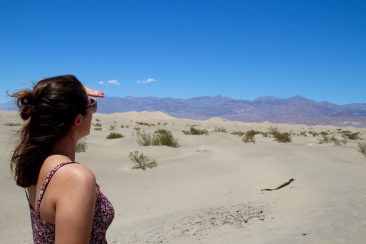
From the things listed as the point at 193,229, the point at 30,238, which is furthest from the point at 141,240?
the point at 30,238

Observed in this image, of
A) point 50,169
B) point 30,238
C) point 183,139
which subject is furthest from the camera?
point 183,139

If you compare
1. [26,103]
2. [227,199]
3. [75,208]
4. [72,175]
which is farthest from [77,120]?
[227,199]

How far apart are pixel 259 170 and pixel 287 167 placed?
0.73 m

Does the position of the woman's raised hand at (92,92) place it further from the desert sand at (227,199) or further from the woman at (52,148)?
the desert sand at (227,199)

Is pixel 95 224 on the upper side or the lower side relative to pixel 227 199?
upper

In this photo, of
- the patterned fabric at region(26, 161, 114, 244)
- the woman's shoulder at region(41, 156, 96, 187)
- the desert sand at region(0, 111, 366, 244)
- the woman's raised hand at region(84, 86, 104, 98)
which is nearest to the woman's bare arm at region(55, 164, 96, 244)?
the woman's shoulder at region(41, 156, 96, 187)

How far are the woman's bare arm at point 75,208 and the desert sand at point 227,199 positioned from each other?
361 cm

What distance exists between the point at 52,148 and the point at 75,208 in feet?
1.25

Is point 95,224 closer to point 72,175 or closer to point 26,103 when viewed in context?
point 72,175

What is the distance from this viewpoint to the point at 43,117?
1.75 metres

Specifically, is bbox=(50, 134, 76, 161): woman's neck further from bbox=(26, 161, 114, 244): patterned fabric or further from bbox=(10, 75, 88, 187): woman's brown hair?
bbox=(26, 161, 114, 244): patterned fabric

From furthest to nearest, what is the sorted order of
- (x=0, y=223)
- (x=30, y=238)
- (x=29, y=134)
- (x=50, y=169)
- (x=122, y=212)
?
(x=122, y=212) < (x=0, y=223) < (x=30, y=238) < (x=29, y=134) < (x=50, y=169)

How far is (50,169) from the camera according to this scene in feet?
5.46

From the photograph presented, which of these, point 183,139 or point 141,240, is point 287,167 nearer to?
point 141,240
